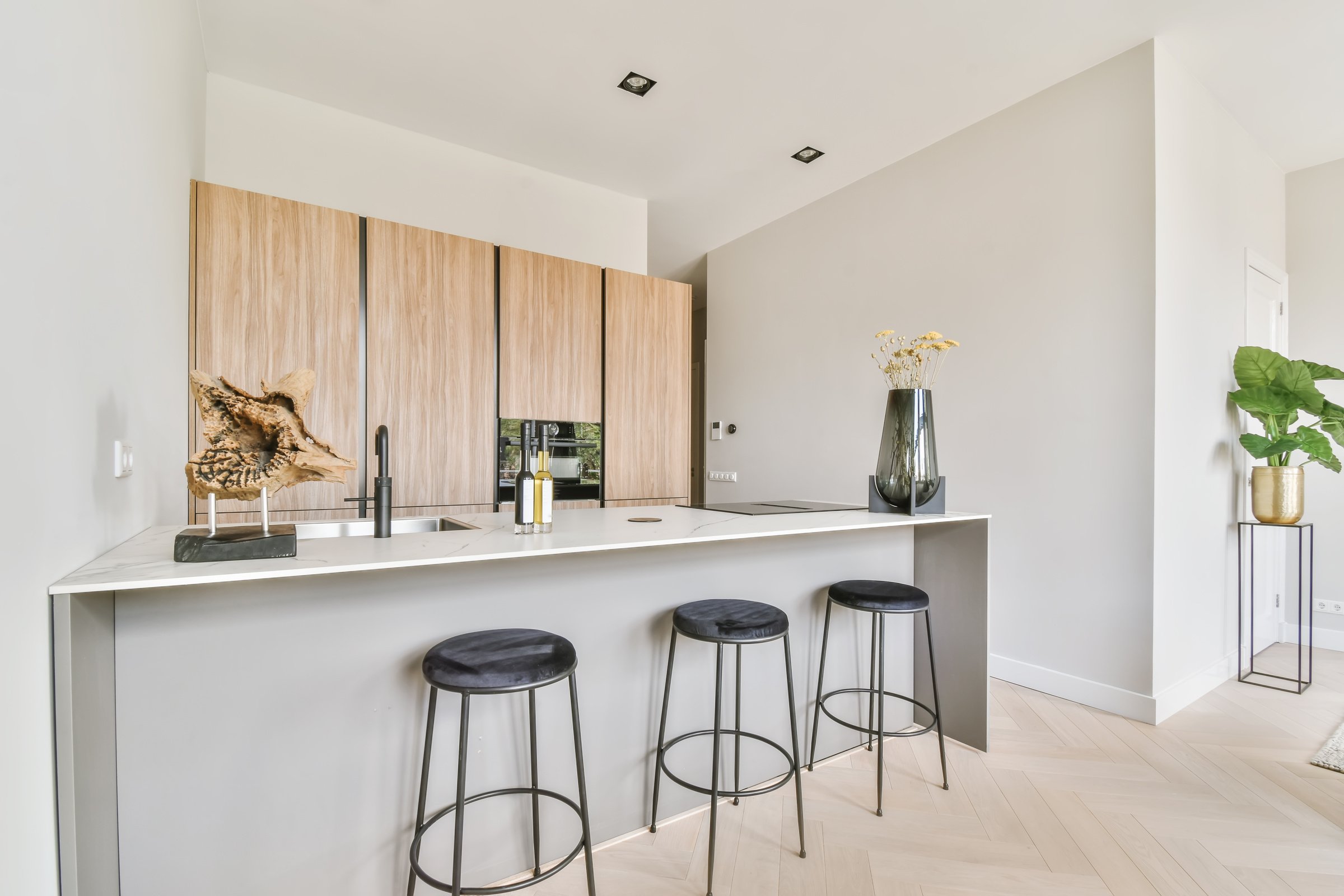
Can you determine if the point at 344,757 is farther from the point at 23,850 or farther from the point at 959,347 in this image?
the point at 959,347

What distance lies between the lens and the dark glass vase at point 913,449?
2.25 metres

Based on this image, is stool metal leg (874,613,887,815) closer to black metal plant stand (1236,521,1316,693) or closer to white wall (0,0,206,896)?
white wall (0,0,206,896)

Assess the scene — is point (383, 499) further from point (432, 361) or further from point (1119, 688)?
point (1119, 688)

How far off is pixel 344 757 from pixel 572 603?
639mm

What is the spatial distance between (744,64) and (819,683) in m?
2.74

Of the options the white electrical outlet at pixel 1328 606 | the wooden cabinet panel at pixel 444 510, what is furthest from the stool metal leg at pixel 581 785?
the white electrical outlet at pixel 1328 606

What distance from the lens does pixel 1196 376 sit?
287 centimetres

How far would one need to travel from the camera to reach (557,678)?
131cm

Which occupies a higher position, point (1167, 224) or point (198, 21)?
point (198, 21)

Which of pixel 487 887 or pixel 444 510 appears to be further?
pixel 444 510

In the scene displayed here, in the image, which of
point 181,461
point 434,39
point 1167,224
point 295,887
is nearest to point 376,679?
point 295,887

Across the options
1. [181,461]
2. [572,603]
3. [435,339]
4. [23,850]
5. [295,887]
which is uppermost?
[435,339]

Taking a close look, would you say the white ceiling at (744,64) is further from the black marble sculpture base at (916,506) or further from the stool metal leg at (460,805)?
the stool metal leg at (460,805)

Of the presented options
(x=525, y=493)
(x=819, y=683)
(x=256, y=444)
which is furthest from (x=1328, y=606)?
(x=256, y=444)
